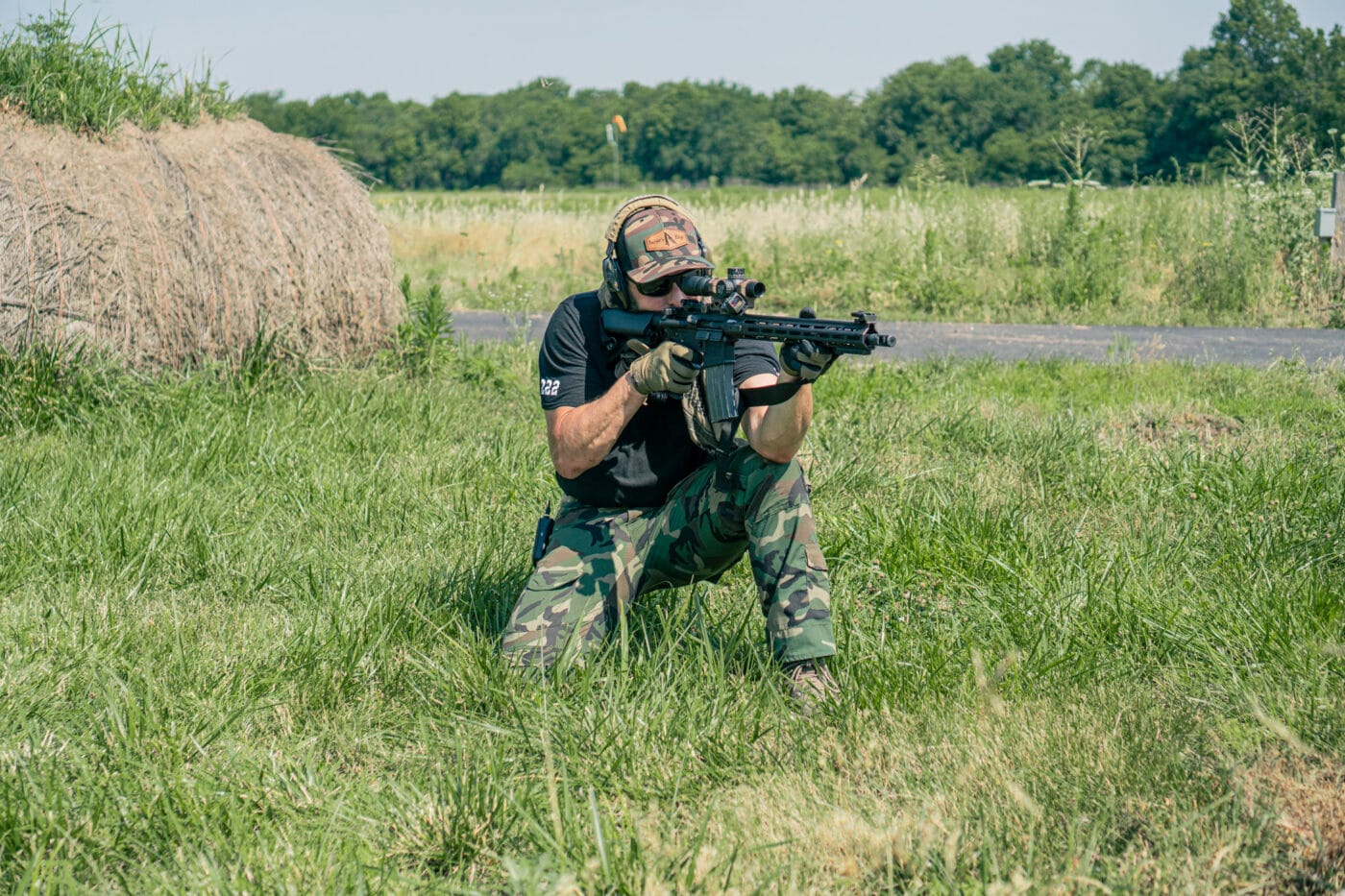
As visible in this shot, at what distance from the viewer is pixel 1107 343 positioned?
33.7ft

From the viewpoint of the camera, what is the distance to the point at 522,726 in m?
2.91

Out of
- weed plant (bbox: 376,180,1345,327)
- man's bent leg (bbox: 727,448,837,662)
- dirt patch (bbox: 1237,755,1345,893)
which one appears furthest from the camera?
weed plant (bbox: 376,180,1345,327)

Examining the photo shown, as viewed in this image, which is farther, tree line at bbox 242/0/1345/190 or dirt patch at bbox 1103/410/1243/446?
tree line at bbox 242/0/1345/190

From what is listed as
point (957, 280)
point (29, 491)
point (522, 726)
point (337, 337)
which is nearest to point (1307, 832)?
point (522, 726)

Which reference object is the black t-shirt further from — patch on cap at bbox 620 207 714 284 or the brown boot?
the brown boot

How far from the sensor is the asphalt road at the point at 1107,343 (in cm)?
914

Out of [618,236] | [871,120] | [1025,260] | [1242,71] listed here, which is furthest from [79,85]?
[871,120]

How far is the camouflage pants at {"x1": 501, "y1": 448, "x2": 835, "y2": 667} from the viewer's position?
11.2 feet

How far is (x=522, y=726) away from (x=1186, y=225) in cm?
1240

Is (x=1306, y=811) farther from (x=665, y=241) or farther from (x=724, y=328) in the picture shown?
(x=665, y=241)

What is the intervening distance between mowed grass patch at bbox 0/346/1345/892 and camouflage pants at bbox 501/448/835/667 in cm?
14

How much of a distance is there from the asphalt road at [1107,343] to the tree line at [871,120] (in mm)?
11770

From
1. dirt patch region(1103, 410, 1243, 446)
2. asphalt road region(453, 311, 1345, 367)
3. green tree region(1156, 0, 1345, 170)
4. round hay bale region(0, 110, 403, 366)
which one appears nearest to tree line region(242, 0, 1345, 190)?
green tree region(1156, 0, 1345, 170)

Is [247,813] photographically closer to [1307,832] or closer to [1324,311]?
[1307,832]
